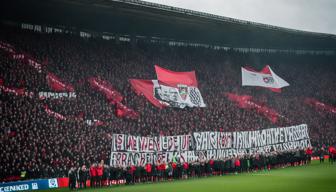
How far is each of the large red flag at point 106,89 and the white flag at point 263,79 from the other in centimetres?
1669

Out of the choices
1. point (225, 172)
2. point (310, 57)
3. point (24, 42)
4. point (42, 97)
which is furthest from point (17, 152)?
point (310, 57)

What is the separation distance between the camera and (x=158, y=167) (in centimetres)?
3059

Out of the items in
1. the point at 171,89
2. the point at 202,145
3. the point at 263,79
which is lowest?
the point at 202,145

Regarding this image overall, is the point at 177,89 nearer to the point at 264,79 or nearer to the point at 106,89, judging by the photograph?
the point at 106,89

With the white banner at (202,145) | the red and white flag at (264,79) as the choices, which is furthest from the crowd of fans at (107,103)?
the white banner at (202,145)

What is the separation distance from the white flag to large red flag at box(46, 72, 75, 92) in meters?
21.0

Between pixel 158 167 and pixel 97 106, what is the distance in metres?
8.11

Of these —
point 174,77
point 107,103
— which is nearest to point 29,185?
point 107,103

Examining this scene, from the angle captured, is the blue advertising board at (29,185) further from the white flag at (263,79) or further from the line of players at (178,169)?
the white flag at (263,79)

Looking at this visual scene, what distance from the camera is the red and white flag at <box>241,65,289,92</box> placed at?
164 feet

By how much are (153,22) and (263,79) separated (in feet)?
49.6

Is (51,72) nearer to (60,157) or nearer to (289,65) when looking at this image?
(60,157)

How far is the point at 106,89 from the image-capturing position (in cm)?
3803

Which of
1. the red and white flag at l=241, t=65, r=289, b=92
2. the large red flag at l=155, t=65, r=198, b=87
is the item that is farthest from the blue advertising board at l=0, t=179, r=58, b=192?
the red and white flag at l=241, t=65, r=289, b=92
